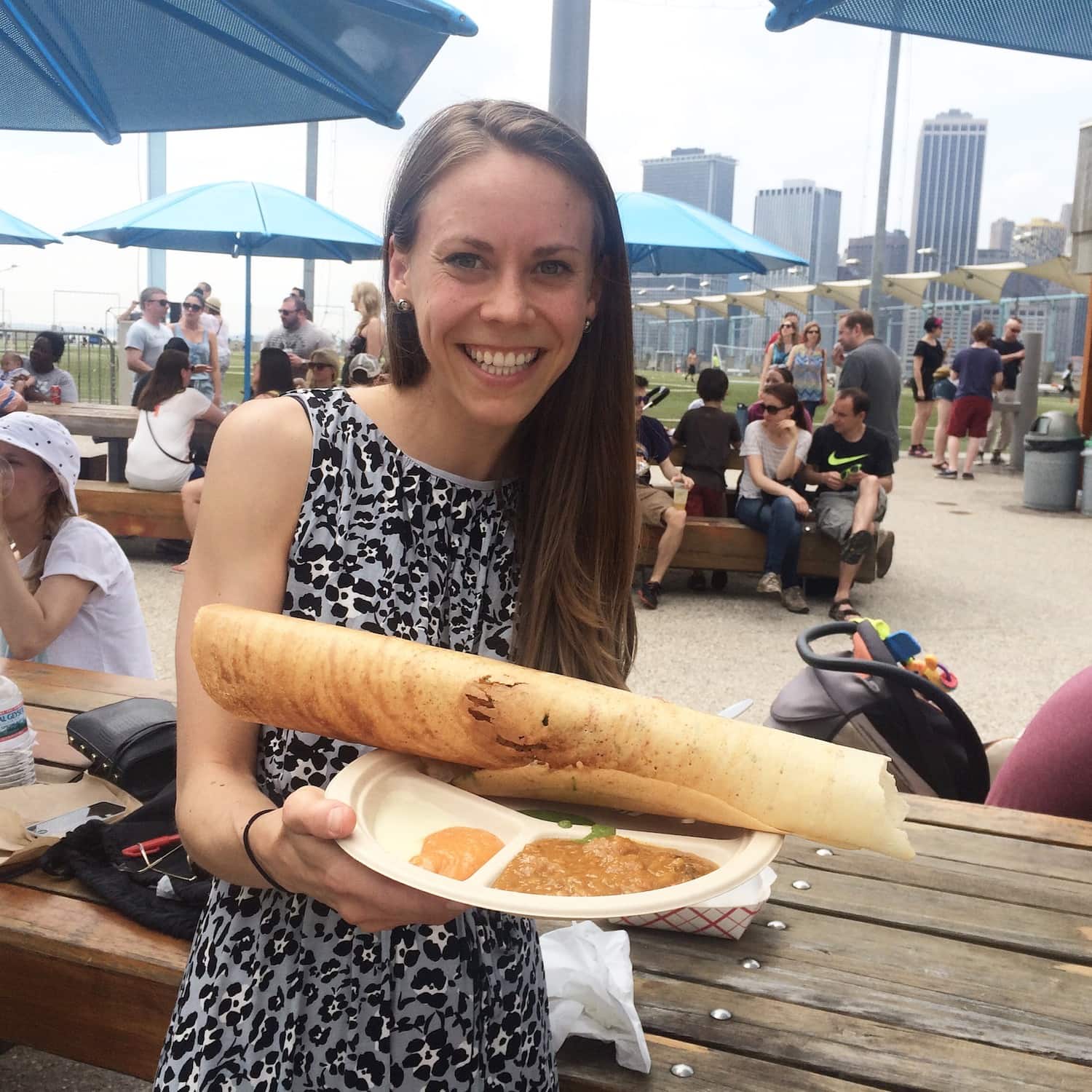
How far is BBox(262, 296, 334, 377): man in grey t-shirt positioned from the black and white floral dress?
10.2 m

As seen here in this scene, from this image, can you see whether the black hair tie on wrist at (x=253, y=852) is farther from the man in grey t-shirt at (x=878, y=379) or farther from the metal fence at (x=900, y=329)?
the man in grey t-shirt at (x=878, y=379)

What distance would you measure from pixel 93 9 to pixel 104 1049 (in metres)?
3.28

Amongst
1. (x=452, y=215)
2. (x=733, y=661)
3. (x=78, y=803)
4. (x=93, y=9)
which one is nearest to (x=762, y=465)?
(x=733, y=661)

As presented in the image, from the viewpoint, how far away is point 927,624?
742 cm

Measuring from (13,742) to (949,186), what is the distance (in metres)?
95.3

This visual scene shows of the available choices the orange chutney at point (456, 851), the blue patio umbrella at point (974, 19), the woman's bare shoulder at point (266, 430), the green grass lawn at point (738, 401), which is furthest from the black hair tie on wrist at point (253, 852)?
the green grass lawn at point (738, 401)

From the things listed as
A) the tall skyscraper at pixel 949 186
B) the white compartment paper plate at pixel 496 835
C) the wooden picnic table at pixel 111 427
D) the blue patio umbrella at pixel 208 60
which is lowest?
the wooden picnic table at pixel 111 427

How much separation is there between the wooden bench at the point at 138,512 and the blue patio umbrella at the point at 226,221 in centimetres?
369

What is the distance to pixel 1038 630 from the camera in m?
7.31

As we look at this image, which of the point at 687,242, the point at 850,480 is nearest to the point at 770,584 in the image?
the point at 850,480

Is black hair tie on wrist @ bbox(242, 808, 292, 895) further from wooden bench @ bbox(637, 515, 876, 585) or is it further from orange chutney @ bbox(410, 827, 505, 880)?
wooden bench @ bbox(637, 515, 876, 585)

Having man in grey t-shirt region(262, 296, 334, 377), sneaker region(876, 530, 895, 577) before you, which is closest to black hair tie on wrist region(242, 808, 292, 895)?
sneaker region(876, 530, 895, 577)

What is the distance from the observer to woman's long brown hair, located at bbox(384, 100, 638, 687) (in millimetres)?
1471

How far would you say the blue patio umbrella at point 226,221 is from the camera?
11.0 metres
